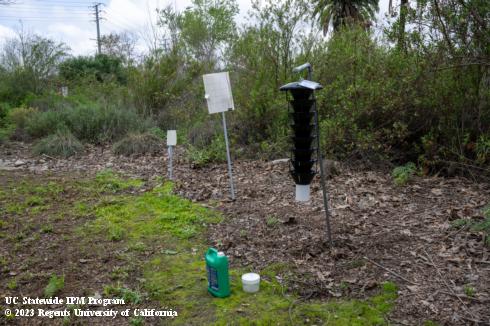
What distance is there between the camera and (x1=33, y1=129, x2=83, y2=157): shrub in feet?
31.0

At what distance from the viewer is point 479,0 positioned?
5.67 metres

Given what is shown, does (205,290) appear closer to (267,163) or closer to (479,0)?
(267,163)

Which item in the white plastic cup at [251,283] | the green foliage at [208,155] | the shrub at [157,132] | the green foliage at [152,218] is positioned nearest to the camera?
the white plastic cup at [251,283]

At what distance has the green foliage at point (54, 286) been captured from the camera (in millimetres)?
3471

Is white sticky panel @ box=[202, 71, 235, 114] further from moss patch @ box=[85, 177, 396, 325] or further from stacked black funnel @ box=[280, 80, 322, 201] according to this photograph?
stacked black funnel @ box=[280, 80, 322, 201]

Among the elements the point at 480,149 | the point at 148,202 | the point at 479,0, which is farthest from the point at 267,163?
the point at 479,0

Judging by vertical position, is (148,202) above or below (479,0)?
below

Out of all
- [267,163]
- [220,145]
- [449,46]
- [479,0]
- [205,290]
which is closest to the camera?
[205,290]

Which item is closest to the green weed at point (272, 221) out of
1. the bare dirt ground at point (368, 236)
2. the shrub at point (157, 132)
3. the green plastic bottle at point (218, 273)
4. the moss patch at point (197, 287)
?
the bare dirt ground at point (368, 236)

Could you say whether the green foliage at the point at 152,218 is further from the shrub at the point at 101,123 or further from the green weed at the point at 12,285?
the shrub at the point at 101,123

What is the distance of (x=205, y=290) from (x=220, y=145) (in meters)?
4.95

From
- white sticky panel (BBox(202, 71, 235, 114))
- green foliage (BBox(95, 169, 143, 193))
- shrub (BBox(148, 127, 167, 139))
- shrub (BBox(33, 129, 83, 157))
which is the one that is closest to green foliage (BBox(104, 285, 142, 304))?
white sticky panel (BBox(202, 71, 235, 114))

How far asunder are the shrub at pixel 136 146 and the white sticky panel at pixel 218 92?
3774 millimetres

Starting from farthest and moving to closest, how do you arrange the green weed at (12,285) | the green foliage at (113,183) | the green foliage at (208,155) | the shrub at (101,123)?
the shrub at (101,123) < the green foliage at (208,155) < the green foliage at (113,183) < the green weed at (12,285)
